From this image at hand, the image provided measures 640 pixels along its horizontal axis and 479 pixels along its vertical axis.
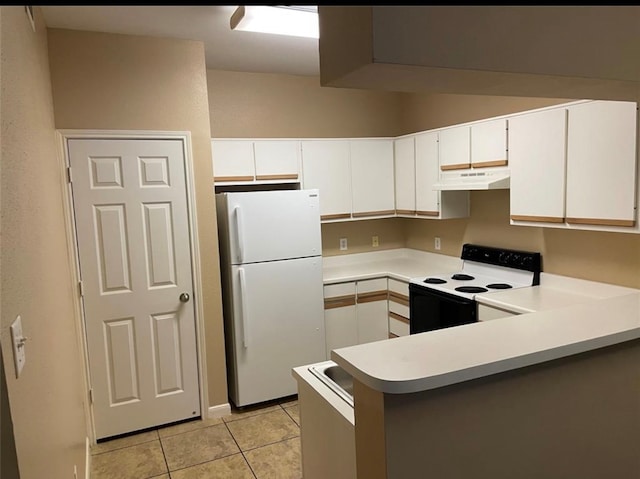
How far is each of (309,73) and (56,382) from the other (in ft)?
10.5

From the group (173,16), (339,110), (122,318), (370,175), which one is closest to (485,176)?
(370,175)

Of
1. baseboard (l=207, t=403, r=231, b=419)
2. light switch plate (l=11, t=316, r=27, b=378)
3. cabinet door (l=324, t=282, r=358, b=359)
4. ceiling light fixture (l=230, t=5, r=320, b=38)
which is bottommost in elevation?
baseboard (l=207, t=403, r=231, b=419)

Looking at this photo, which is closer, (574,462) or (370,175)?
(574,462)

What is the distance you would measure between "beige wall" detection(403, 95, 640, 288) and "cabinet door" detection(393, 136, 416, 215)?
353mm

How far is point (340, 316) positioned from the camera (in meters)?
3.99

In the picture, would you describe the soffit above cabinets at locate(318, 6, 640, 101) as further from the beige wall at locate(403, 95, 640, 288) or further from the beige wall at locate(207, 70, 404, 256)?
the beige wall at locate(207, 70, 404, 256)

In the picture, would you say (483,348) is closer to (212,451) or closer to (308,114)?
(212,451)

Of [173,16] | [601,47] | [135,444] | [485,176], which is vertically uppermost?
[173,16]

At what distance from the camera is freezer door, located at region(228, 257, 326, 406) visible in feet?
11.6

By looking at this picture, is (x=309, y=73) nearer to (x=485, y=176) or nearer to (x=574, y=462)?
(x=485, y=176)

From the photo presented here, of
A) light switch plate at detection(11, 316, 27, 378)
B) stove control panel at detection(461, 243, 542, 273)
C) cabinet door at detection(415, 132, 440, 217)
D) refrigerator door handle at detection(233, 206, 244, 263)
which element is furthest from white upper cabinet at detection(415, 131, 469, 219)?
light switch plate at detection(11, 316, 27, 378)

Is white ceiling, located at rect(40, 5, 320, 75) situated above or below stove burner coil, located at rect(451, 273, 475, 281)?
above

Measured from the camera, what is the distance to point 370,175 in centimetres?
426

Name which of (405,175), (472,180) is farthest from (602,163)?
(405,175)
